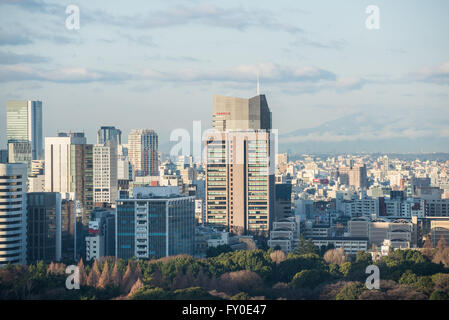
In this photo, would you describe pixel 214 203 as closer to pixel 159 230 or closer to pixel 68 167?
pixel 68 167

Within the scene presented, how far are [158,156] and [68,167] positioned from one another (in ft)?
51.8

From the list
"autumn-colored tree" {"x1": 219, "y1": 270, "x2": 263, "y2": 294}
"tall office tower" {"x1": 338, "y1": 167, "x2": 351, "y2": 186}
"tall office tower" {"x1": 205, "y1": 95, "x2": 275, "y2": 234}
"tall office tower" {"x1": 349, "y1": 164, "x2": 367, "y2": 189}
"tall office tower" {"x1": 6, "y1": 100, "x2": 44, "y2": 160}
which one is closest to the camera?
"autumn-colored tree" {"x1": 219, "y1": 270, "x2": 263, "y2": 294}

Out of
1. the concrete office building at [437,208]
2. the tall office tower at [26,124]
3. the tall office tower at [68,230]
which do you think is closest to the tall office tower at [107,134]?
the tall office tower at [26,124]

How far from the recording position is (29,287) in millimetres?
15516

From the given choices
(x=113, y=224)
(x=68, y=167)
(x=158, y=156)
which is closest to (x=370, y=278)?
(x=113, y=224)

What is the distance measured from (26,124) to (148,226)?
64.8 ft

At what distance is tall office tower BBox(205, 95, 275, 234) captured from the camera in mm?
30734

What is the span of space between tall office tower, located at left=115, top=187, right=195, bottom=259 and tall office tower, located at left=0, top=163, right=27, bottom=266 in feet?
8.34

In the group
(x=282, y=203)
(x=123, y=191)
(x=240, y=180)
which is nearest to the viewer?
(x=123, y=191)

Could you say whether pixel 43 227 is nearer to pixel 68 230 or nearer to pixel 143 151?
pixel 68 230

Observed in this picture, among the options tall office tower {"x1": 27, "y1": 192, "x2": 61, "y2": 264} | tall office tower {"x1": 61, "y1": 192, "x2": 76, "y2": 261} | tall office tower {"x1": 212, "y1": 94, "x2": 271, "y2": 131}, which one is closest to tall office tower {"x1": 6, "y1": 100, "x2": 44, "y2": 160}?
tall office tower {"x1": 212, "y1": 94, "x2": 271, "y2": 131}

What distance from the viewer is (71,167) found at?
111 feet

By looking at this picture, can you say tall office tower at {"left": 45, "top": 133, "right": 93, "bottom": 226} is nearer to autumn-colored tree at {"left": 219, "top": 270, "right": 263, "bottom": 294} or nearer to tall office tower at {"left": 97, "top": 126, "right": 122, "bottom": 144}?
tall office tower at {"left": 97, "top": 126, "right": 122, "bottom": 144}

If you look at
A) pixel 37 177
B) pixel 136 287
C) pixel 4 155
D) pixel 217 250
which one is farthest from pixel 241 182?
pixel 136 287
